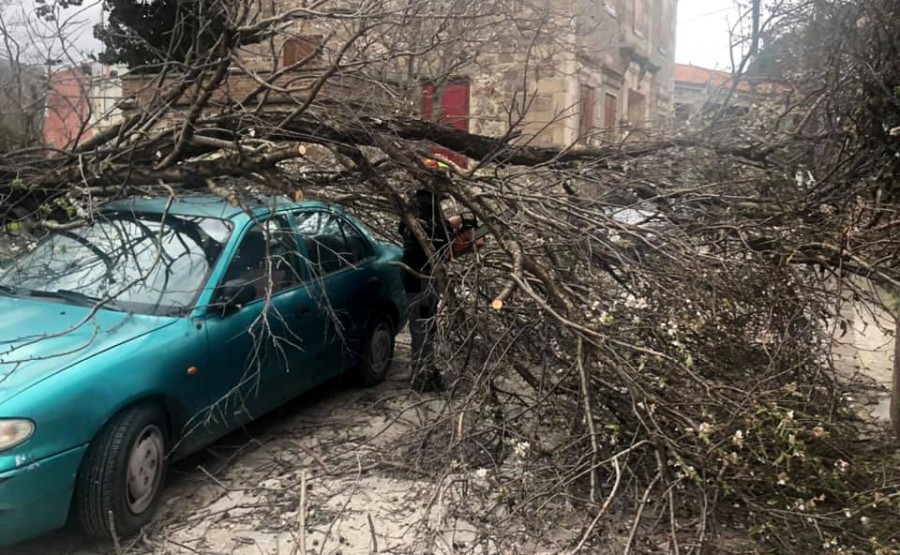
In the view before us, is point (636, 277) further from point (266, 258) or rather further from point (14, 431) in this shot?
point (14, 431)

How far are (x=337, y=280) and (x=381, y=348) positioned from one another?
868mm

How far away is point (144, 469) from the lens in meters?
3.50

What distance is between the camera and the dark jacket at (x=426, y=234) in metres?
5.12

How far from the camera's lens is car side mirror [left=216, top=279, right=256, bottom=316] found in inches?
159

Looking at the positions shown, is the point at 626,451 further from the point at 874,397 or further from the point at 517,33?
the point at 517,33

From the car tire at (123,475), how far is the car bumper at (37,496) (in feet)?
0.26

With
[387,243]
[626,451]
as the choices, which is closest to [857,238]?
[626,451]

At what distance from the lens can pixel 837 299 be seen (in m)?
4.04

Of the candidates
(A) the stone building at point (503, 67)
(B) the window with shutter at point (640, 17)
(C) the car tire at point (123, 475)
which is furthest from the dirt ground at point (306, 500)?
(B) the window with shutter at point (640, 17)

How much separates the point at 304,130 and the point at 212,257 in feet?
4.33

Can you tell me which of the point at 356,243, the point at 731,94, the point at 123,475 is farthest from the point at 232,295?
the point at 731,94

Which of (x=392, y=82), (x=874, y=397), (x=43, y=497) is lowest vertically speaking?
(x=874, y=397)

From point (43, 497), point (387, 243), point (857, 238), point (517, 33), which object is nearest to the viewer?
point (43, 497)

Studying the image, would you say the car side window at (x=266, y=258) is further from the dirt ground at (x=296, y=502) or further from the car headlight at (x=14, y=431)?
the car headlight at (x=14, y=431)
